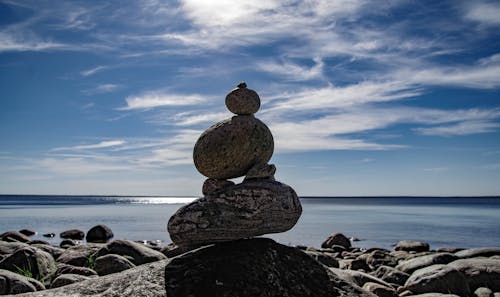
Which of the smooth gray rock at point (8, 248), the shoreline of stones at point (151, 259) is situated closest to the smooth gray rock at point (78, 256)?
the shoreline of stones at point (151, 259)

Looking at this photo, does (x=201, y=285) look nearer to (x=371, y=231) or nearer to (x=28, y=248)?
(x=28, y=248)

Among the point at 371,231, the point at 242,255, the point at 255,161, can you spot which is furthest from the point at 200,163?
the point at 371,231

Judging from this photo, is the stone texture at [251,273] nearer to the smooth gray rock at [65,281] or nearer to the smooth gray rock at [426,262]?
the smooth gray rock at [65,281]

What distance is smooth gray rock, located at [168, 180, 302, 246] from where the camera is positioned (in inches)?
246

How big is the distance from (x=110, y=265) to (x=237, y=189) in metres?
7.06

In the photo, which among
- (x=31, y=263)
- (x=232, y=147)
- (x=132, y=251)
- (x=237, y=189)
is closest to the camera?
(x=237, y=189)

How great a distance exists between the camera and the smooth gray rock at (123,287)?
5.41 meters

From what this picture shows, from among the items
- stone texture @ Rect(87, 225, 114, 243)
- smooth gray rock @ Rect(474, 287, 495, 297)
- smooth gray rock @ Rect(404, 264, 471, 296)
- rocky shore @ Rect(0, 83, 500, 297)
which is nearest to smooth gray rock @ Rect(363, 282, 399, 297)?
smooth gray rock @ Rect(404, 264, 471, 296)

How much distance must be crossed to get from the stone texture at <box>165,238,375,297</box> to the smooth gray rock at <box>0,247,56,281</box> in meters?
7.28

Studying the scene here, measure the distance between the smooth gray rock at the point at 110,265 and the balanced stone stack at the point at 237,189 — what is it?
624cm

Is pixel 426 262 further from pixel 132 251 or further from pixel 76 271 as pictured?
pixel 76 271

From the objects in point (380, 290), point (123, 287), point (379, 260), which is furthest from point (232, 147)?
point (379, 260)

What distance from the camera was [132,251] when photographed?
13.8m

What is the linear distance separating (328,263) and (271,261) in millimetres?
9388
